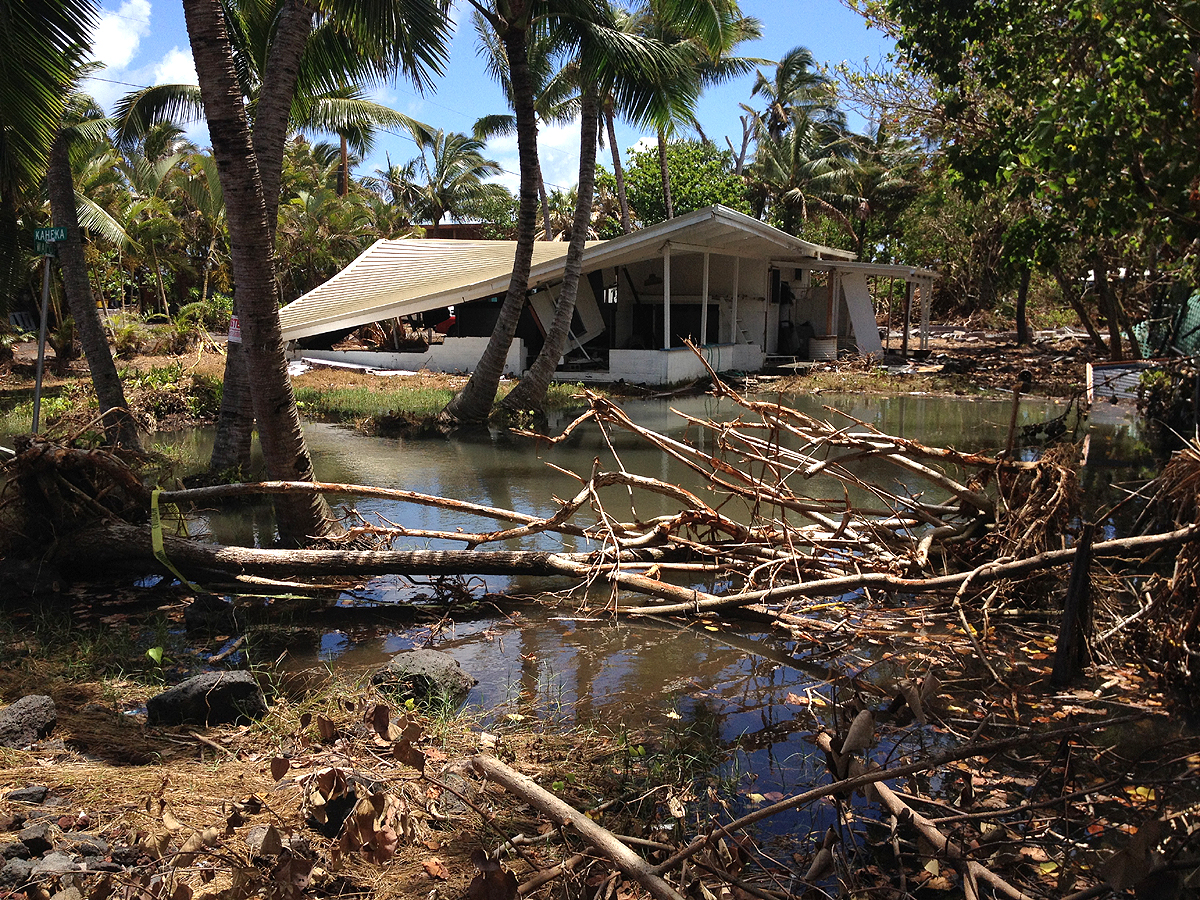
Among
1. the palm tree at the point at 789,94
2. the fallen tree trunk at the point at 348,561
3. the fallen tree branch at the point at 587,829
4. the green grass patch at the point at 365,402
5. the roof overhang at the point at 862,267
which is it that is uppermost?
the palm tree at the point at 789,94

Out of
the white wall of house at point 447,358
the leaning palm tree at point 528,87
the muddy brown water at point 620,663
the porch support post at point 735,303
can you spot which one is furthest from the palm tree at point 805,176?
the muddy brown water at point 620,663

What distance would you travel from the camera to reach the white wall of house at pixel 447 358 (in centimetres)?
2378

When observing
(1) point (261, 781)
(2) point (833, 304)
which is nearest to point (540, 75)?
(2) point (833, 304)

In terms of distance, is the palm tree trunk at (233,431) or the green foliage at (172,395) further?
the green foliage at (172,395)

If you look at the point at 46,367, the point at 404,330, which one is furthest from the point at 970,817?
the point at 404,330

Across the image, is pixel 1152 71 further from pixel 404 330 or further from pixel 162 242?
pixel 162 242

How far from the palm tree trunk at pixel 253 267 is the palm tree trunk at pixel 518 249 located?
25.4ft

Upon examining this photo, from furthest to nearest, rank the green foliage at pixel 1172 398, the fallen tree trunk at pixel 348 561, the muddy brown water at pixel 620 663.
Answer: the green foliage at pixel 1172 398
the fallen tree trunk at pixel 348 561
the muddy brown water at pixel 620 663

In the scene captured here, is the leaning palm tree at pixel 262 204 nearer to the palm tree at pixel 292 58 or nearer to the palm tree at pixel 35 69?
the palm tree at pixel 292 58

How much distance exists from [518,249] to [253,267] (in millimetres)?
8796

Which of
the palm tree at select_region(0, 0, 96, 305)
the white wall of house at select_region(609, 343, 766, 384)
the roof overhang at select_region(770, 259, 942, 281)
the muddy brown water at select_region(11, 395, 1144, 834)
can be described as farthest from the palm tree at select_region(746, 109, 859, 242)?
the palm tree at select_region(0, 0, 96, 305)

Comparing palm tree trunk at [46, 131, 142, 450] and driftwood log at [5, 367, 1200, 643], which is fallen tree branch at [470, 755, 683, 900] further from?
palm tree trunk at [46, 131, 142, 450]

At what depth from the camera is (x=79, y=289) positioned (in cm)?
1164

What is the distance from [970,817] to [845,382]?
20.7 m
